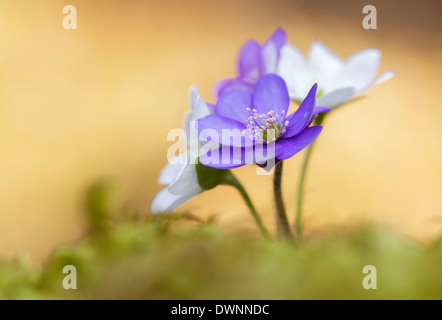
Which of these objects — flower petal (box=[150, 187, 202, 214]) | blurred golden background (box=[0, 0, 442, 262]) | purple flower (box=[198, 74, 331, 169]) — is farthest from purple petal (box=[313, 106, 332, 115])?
blurred golden background (box=[0, 0, 442, 262])

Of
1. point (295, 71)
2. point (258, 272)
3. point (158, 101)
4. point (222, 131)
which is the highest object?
point (158, 101)

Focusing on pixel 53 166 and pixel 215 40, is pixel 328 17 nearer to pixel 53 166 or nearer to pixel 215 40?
pixel 215 40

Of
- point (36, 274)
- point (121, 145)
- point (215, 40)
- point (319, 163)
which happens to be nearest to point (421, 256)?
point (36, 274)

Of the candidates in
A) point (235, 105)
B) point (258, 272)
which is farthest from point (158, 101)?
point (258, 272)

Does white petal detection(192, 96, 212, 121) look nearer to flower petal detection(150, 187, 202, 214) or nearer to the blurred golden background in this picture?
flower petal detection(150, 187, 202, 214)

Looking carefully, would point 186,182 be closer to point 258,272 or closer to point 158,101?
point 258,272

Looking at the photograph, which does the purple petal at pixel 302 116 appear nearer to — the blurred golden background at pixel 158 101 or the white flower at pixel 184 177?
the white flower at pixel 184 177

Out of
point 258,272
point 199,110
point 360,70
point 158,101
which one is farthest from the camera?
point 158,101
